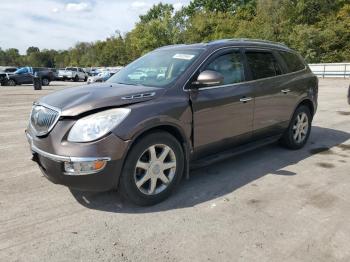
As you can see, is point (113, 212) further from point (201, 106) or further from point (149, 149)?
point (201, 106)

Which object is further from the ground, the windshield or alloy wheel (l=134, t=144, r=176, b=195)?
the windshield

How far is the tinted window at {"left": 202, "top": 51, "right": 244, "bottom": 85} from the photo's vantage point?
14.4 feet

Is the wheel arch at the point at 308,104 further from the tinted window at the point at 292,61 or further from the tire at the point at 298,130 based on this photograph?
the tinted window at the point at 292,61

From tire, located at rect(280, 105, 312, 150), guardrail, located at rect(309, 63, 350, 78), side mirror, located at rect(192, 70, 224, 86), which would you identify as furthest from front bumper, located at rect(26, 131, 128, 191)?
guardrail, located at rect(309, 63, 350, 78)

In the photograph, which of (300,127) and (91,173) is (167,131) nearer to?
(91,173)

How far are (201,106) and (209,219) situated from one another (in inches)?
52.5

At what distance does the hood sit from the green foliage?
40.3 meters

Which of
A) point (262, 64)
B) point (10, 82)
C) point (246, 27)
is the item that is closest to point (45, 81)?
point (10, 82)

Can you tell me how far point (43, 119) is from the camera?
360 centimetres

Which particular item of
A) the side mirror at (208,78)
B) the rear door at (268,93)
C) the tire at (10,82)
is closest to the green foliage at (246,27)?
the tire at (10,82)

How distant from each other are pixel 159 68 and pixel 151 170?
1453 mm

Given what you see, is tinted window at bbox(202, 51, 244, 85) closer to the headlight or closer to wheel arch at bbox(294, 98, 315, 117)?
the headlight

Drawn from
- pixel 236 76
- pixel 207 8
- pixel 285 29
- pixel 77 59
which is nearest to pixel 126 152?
pixel 236 76

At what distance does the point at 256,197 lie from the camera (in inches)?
157
